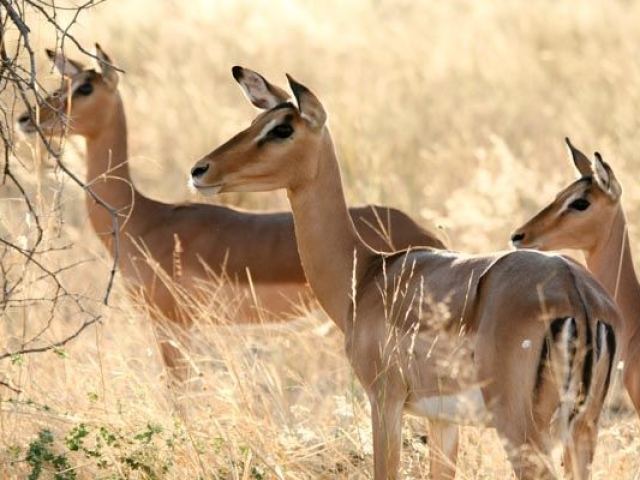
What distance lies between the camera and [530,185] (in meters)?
10.5

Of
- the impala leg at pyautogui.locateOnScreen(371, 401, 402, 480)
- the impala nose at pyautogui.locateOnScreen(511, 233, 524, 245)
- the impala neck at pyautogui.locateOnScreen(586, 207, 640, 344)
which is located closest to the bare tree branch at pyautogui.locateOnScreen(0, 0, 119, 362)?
the impala leg at pyautogui.locateOnScreen(371, 401, 402, 480)

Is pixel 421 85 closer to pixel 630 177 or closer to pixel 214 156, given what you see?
pixel 630 177

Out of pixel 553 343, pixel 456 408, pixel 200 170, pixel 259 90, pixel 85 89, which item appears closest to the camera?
pixel 553 343

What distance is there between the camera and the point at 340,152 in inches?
476

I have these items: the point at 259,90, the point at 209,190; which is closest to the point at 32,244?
the point at 259,90

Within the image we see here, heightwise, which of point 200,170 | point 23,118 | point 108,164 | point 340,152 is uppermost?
point 340,152

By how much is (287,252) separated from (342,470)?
98.8 inches

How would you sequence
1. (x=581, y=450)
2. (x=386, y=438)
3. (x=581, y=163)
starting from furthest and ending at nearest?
(x=581, y=163), (x=386, y=438), (x=581, y=450)

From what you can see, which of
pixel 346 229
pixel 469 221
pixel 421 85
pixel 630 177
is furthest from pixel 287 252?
pixel 421 85

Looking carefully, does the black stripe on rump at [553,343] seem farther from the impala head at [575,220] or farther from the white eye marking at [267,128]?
the impala head at [575,220]

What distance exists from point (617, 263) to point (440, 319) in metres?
1.94

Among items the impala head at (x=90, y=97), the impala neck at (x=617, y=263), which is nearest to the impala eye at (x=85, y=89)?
the impala head at (x=90, y=97)

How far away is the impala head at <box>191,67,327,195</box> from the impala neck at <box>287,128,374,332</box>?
0.06m

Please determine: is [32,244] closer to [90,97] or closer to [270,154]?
[90,97]
